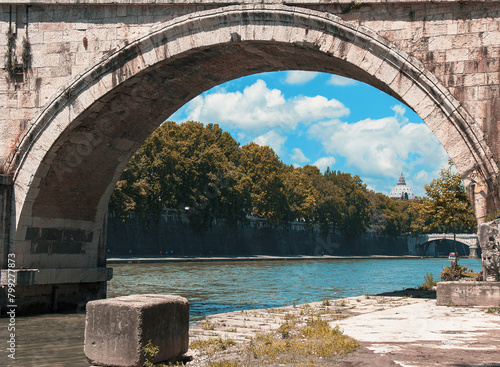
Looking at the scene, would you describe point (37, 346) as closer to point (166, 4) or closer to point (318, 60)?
point (166, 4)

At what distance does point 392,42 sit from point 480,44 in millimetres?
1259

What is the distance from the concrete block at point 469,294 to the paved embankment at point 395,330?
0.21 m

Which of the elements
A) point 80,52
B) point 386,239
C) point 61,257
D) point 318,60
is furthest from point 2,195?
point 386,239

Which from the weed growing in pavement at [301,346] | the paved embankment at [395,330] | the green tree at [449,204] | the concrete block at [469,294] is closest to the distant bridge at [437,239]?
the green tree at [449,204]

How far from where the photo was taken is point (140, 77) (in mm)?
10172

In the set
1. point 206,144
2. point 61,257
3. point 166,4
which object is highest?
point 206,144

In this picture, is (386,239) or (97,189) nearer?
(97,189)

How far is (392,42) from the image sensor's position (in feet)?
29.3

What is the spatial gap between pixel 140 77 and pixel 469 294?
6388mm

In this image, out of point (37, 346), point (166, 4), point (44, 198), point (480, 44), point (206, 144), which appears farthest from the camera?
point (206, 144)

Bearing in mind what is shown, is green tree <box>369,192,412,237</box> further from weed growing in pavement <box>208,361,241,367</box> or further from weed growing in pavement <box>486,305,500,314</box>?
weed growing in pavement <box>208,361,241,367</box>

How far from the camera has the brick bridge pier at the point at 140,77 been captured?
863cm

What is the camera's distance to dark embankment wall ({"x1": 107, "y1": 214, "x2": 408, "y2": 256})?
39.5 m

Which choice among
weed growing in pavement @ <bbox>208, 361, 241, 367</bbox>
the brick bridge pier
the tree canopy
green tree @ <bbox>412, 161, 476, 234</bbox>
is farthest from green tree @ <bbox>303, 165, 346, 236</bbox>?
weed growing in pavement @ <bbox>208, 361, 241, 367</bbox>
